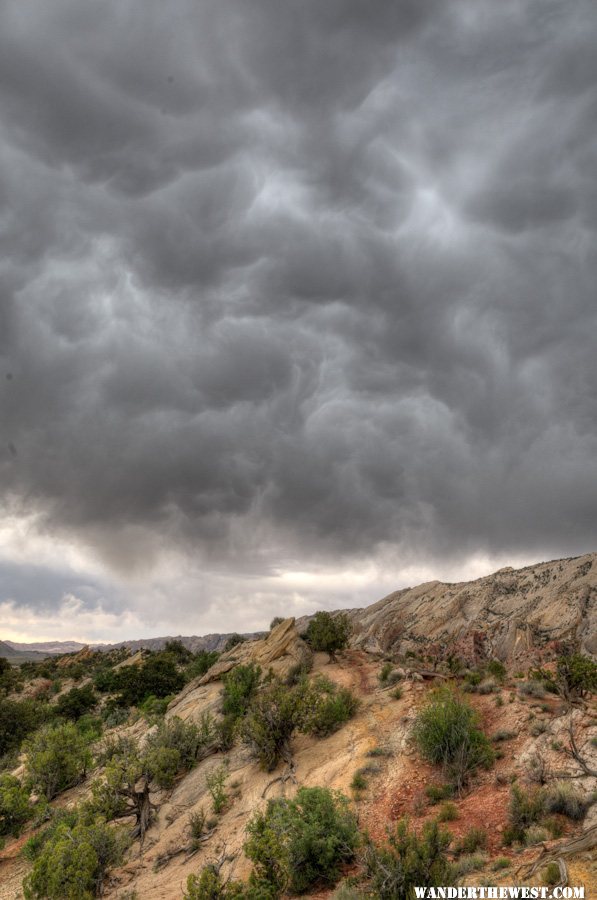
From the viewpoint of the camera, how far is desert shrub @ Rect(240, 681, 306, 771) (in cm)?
2492

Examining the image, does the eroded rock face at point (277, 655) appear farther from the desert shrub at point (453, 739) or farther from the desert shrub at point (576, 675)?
the desert shrub at point (576, 675)

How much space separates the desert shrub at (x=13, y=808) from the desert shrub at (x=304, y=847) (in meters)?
20.2

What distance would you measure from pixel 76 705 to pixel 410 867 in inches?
2029

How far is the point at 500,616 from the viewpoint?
60.3 meters

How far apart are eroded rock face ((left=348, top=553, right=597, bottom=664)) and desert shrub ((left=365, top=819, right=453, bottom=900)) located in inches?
1402

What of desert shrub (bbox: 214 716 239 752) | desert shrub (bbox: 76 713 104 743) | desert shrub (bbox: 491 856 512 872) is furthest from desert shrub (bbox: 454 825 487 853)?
desert shrub (bbox: 76 713 104 743)

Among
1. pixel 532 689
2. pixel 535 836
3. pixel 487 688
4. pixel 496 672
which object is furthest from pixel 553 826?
pixel 496 672

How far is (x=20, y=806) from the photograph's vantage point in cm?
2884

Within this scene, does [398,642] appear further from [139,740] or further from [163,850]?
[163,850]

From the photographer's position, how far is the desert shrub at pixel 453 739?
Answer: 18766mm

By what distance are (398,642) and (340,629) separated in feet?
91.4

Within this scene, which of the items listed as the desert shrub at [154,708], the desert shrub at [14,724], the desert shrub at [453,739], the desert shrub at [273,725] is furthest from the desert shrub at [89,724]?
the desert shrub at [453,739]

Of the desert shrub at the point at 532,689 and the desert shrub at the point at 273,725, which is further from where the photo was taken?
the desert shrub at the point at 273,725

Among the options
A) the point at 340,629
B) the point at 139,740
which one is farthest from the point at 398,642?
the point at 139,740
